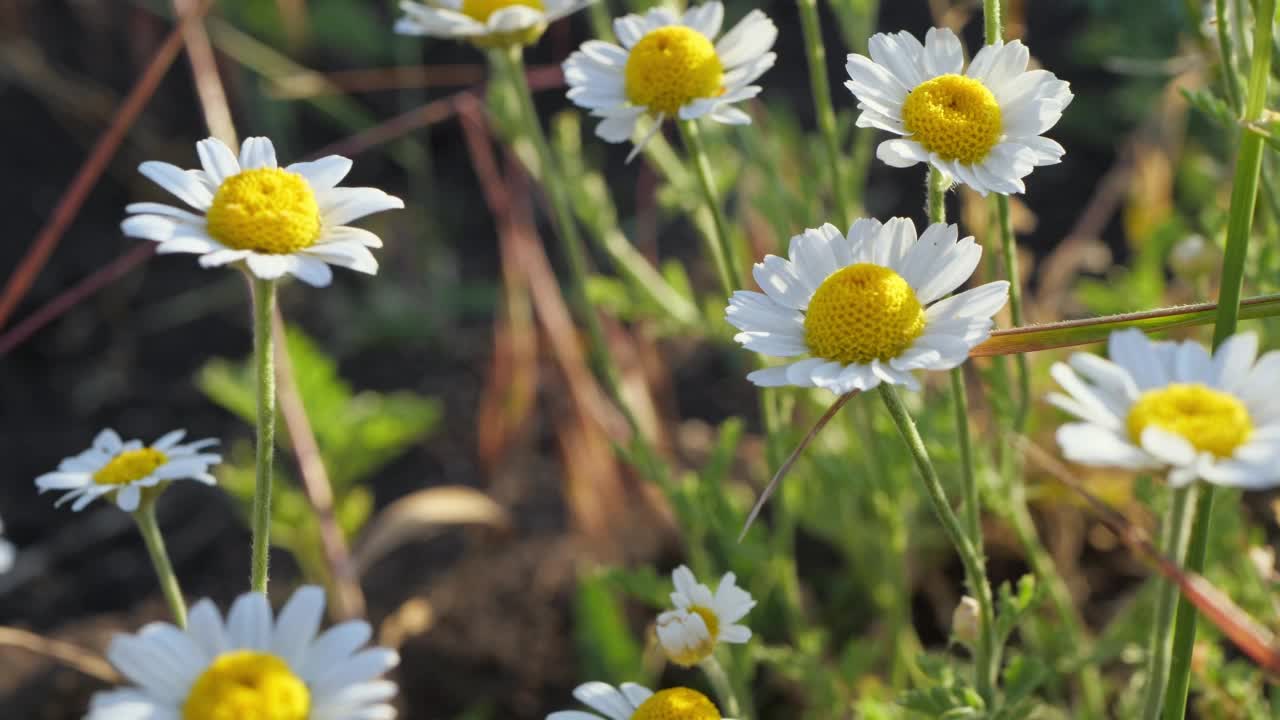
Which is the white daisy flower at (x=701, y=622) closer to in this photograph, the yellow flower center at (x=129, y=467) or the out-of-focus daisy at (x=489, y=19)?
the yellow flower center at (x=129, y=467)

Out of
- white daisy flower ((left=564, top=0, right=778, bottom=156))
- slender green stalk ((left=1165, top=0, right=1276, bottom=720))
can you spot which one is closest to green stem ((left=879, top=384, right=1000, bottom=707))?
slender green stalk ((left=1165, top=0, right=1276, bottom=720))

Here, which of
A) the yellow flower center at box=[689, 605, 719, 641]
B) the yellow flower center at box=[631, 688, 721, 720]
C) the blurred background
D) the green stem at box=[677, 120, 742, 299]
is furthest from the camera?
the blurred background

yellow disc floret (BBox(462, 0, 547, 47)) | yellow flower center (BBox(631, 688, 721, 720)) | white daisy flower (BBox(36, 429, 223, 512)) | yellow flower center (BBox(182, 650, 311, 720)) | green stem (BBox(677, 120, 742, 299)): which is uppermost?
yellow disc floret (BBox(462, 0, 547, 47))

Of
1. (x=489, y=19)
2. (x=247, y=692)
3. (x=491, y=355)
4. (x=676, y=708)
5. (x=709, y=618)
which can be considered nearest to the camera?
(x=247, y=692)

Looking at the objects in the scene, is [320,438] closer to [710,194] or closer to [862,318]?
[710,194]

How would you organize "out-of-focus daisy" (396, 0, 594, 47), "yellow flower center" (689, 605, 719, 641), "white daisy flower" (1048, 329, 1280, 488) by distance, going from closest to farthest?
"white daisy flower" (1048, 329, 1280, 488)
"yellow flower center" (689, 605, 719, 641)
"out-of-focus daisy" (396, 0, 594, 47)

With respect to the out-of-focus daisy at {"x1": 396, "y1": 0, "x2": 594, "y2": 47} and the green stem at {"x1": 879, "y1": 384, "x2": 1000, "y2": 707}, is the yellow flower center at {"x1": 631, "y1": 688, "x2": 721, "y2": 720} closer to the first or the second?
the green stem at {"x1": 879, "y1": 384, "x2": 1000, "y2": 707}

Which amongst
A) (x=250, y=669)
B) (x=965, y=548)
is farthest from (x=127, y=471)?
(x=965, y=548)
